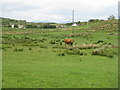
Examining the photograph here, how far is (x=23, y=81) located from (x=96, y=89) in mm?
3682

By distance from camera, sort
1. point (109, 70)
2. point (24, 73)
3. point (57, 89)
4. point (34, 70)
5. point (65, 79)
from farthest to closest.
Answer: point (109, 70), point (34, 70), point (24, 73), point (65, 79), point (57, 89)

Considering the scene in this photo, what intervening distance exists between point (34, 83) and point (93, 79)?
3.40 m

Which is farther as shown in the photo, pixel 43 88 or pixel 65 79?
pixel 65 79

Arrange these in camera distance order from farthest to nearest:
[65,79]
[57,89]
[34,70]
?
[34,70], [65,79], [57,89]

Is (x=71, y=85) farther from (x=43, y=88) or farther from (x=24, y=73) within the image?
(x=24, y=73)

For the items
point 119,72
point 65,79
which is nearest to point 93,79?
point 65,79

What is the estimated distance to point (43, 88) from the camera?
12.2 m

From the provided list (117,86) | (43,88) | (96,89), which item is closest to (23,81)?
(43,88)

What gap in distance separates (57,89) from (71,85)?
3.51ft

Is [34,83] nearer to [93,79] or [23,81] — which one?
[23,81]

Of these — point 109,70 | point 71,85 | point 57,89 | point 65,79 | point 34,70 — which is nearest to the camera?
point 57,89

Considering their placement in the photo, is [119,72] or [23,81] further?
[119,72]

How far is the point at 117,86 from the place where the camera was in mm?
13078

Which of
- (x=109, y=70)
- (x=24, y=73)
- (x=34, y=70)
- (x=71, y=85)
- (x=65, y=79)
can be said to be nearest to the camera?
(x=71, y=85)
